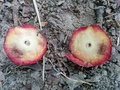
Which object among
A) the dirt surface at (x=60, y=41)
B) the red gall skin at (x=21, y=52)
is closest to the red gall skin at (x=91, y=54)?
the dirt surface at (x=60, y=41)

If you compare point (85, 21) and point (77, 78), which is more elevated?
point (85, 21)

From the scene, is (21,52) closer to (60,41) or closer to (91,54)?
(60,41)

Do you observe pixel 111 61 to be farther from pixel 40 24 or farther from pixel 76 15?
pixel 40 24

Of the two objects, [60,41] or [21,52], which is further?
[60,41]

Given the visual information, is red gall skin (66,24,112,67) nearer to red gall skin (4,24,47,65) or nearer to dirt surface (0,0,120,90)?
dirt surface (0,0,120,90)

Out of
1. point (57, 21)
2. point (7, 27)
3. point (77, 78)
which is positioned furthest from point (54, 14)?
point (77, 78)

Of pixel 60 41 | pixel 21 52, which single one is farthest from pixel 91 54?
pixel 21 52

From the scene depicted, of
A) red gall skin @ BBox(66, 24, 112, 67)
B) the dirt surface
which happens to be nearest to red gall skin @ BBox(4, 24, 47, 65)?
the dirt surface

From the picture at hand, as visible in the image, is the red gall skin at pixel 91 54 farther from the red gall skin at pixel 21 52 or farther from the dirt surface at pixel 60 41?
the red gall skin at pixel 21 52
